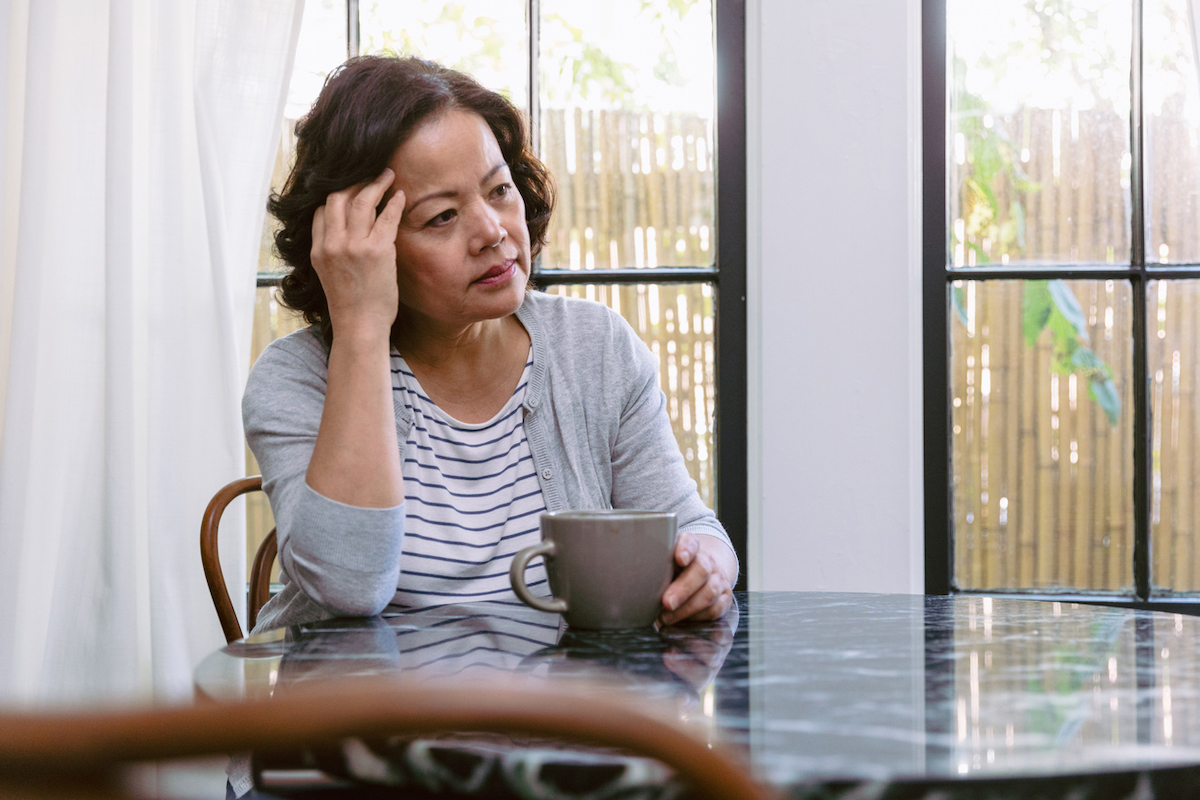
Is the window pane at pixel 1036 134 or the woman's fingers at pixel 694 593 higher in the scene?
the window pane at pixel 1036 134

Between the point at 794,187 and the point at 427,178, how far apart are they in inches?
31.5

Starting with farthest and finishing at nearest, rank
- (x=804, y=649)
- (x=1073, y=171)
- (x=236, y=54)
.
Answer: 1. (x=1073, y=171)
2. (x=236, y=54)
3. (x=804, y=649)

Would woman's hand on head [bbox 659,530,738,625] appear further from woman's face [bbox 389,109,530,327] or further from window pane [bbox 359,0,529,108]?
window pane [bbox 359,0,529,108]

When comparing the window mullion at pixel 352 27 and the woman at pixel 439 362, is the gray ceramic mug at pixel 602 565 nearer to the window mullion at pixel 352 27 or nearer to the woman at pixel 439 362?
the woman at pixel 439 362

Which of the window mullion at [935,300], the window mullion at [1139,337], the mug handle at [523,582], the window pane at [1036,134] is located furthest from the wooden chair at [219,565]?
the window mullion at [1139,337]

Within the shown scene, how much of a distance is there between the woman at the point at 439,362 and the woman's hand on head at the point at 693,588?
0.12m

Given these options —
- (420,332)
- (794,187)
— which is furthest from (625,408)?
(794,187)

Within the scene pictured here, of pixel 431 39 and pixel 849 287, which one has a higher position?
pixel 431 39

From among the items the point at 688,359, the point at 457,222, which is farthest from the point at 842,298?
the point at 457,222

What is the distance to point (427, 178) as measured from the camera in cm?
117

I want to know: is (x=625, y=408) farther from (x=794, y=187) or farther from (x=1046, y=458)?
(x=1046, y=458)

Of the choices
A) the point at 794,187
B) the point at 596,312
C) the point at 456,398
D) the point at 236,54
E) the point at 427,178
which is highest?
the point at 236,54

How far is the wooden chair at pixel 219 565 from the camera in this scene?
1.25 meters

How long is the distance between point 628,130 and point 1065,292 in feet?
2.89
